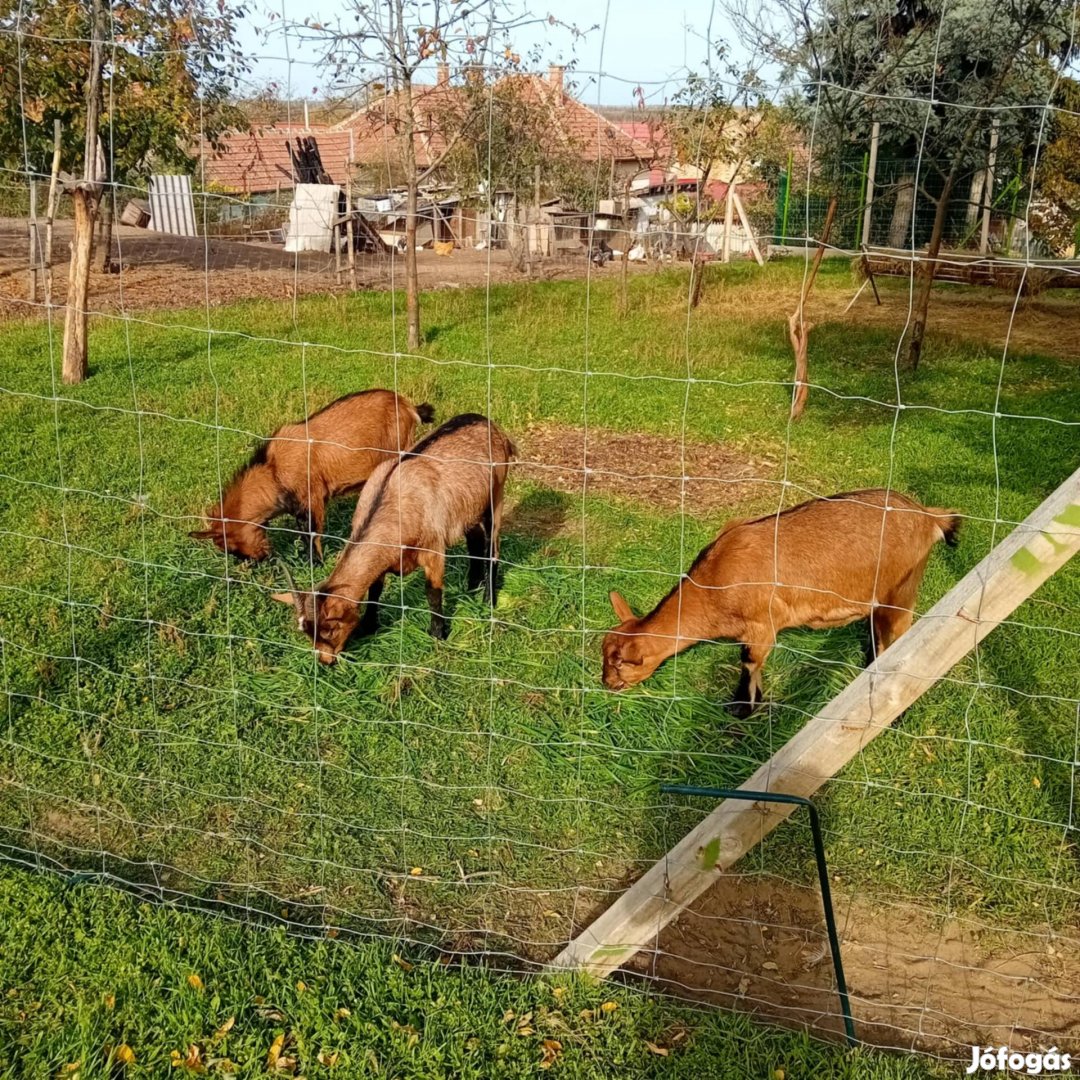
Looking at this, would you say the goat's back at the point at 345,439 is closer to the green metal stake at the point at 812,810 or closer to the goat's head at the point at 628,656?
the goat's head at the point at 628,656

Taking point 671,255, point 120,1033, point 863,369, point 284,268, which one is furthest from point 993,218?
point 120,1033

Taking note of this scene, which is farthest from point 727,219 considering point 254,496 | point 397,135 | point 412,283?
point 254,496

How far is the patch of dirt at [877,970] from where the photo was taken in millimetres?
3449

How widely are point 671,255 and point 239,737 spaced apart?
17.6 meters

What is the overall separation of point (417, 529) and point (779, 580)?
222 cm

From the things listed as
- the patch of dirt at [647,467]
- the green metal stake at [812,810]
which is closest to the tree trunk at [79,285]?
the patch of dirt at [647,467]

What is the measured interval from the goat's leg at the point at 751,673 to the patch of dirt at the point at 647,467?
263cm

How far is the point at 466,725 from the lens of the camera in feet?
16.9

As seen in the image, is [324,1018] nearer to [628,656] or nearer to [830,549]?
[628,656]

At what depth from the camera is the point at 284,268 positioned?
19062 millimetres

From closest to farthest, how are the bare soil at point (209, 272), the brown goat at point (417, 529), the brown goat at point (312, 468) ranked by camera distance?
the brown goat at point (417, 529) → the brown goat at point (312, 468) → the bare soil at point (209, 272)

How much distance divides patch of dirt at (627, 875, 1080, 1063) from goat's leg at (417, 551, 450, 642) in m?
2.52

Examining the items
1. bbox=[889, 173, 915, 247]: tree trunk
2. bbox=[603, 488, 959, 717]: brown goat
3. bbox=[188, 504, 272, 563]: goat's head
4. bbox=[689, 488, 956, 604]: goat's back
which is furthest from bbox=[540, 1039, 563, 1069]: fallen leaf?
bbox=[889, 173, 915, 247]: tree trunk

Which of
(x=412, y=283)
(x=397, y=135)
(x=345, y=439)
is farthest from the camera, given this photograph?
(x=412, y=283)
